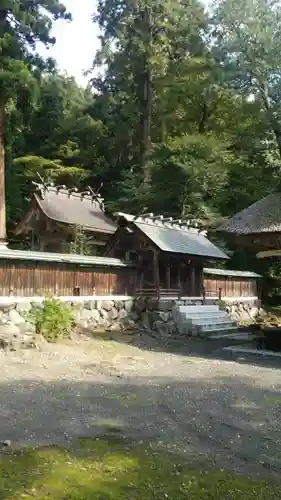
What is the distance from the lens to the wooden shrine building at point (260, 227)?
15.2 metres

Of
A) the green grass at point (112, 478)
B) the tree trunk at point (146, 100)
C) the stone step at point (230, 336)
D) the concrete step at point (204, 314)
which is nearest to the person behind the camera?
the green grass at point (112, 478)

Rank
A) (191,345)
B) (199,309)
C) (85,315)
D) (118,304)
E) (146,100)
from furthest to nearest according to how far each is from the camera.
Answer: (146,100), (199,309), (118,304), (85,315), (191,345)

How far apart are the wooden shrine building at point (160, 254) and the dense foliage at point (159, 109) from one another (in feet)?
16.4

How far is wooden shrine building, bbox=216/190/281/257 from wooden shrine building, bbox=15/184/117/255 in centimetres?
999

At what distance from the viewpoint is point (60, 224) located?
2514cm

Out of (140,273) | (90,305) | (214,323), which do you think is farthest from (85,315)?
(214,323)

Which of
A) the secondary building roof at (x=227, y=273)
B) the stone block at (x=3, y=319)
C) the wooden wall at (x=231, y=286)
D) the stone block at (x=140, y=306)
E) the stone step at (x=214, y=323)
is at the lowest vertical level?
the stone step at (x=214, y=323)

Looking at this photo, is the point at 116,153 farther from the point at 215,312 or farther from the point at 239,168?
the point at 215,312

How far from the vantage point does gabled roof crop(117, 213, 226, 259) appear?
19578 mm

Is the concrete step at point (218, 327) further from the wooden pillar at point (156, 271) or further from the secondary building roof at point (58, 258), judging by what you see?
the secondary building roof at point (58, 258)

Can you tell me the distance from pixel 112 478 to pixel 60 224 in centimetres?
2121

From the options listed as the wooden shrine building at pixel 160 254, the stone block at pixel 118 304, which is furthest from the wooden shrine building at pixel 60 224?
the stone block at pixel 118 304

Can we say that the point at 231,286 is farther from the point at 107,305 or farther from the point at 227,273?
the point at 107,305

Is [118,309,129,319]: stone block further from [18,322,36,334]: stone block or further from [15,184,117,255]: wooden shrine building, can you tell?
[15,184,117,255]: wooden shrine building
